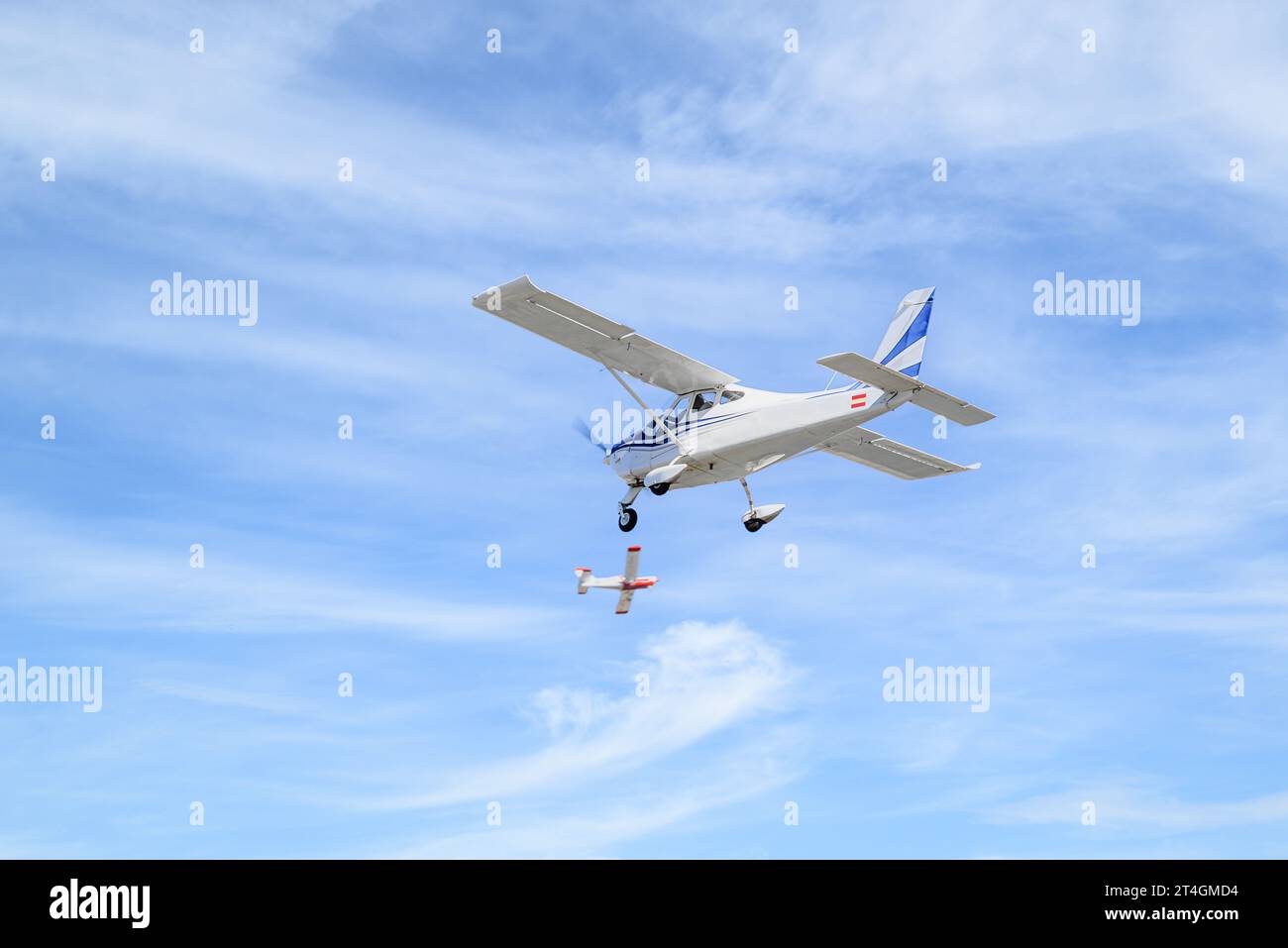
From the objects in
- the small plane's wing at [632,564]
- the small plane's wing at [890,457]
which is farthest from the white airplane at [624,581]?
the small plane's wing at [890,457]

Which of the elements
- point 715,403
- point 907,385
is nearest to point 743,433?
point 715,403

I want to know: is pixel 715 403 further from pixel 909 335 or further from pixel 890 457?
pixel 890 457

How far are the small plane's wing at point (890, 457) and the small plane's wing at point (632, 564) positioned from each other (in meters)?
9.21

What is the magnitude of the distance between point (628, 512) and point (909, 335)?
24.6 feet

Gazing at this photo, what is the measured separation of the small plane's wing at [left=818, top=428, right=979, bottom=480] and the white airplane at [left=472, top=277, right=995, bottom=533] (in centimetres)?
404

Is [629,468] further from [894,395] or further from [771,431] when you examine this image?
[894,395]

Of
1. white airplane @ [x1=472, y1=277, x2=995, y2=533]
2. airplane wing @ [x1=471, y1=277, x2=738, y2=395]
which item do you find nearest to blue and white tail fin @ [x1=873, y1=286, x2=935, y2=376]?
white airplane @ [x1=472, y1=277, x2=995, y2=533]

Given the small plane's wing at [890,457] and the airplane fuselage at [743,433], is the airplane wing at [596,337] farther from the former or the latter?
the small plane's wing at [890,457]

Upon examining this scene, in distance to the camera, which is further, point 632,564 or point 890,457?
point 890,457

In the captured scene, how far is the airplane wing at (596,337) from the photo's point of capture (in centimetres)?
2941

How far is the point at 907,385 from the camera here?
28.4m

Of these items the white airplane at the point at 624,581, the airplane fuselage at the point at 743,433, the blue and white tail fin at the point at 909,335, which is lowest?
the white airplane at the point at 624,581

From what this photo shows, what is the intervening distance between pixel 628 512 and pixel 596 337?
13.9 feet

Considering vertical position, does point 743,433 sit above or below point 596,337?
below
